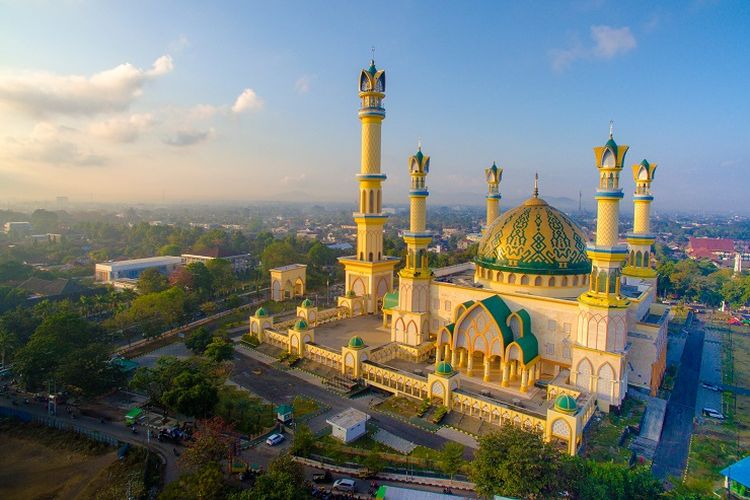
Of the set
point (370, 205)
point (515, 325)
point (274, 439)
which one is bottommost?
point (274, 439)

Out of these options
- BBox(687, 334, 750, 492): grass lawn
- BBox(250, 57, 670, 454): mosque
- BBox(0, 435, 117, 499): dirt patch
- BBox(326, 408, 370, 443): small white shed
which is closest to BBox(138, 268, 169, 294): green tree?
BBox(250, 57, 670, 454): mosque

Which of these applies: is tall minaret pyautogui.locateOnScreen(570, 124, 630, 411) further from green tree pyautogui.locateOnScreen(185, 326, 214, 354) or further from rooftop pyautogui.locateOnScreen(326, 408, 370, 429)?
green tree pyautogui.locateOnScreen(185, 326, 214, 354)

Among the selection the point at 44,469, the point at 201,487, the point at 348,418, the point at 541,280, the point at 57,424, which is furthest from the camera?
the point at 541,280

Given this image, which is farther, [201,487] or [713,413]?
[713,413]

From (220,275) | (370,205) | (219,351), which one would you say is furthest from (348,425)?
(220,275)

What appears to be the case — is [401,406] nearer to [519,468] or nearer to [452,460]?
[452,460]

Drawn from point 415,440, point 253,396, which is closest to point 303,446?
point 415,440
